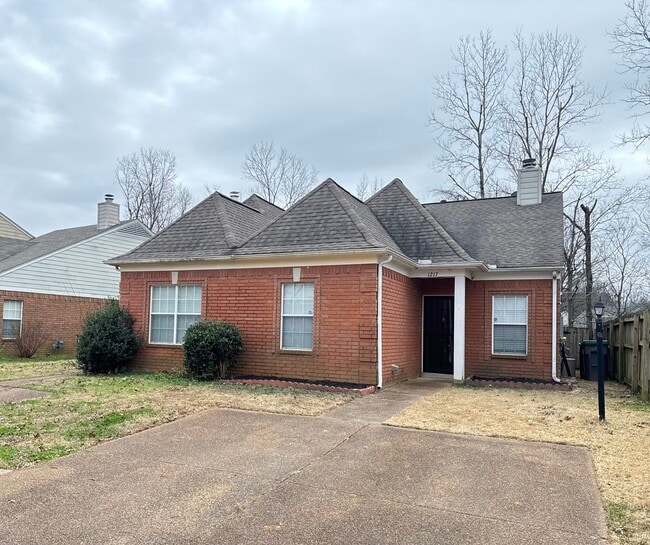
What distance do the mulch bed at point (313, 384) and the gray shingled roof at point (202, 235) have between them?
3.14 m

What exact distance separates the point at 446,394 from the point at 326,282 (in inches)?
136

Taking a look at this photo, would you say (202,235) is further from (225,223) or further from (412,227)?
(412,227)

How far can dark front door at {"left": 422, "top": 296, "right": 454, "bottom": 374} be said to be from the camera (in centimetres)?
1405

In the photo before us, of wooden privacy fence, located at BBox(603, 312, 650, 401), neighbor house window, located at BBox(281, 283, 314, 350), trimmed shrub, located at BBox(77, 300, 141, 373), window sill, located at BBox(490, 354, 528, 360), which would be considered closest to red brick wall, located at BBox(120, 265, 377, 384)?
neighbor house window, located at BBox(281, 283, 314, 350)

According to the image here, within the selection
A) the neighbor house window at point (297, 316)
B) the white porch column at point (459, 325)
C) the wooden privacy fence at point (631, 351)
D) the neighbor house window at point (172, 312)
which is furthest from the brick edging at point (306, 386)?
the wooden privacy fence at point (631, 351)

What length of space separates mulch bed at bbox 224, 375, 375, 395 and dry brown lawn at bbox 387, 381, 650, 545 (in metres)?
1.33

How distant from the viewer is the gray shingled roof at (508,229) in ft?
44.7

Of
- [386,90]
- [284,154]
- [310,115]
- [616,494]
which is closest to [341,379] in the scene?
[616,494]

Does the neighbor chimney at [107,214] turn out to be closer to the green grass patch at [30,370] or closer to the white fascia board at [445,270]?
the green grass patch at [30,370]

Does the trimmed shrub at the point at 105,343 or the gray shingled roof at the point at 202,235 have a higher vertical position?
the gray shingled roof at the point at 202,235

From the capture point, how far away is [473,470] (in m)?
5.40

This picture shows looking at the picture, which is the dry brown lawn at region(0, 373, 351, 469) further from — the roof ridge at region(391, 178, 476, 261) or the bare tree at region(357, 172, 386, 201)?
the bare tree at region(357, 172, 386, 201)

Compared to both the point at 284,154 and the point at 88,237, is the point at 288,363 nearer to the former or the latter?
the point at 88,237

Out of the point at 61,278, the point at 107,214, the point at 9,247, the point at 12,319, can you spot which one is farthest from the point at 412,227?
the point at 9,247
